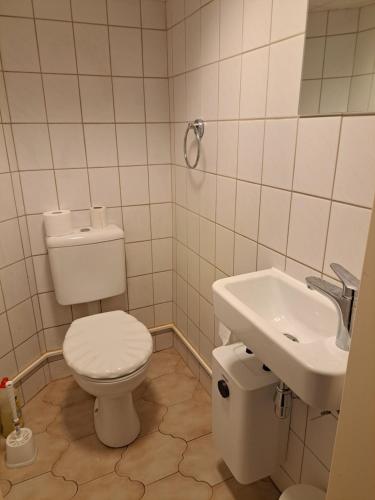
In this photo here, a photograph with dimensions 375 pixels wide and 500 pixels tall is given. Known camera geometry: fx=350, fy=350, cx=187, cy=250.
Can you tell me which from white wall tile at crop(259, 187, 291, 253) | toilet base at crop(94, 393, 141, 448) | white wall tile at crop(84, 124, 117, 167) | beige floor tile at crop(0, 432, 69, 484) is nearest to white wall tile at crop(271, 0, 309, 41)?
white wall tile at crop(259, 187, 291, 253)

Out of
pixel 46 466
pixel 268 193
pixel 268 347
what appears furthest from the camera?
pixel 46 466

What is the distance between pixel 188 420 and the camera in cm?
175

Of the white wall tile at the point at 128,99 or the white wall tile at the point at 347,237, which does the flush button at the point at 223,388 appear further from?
the white wall tile at the point at 128,99

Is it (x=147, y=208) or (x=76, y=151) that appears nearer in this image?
(x=76, y=151)

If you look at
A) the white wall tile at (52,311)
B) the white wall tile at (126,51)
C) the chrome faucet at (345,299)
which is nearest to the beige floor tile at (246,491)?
the chrome faucet at (345,299)

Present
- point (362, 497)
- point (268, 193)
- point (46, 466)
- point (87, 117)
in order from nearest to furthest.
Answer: point (362, 497), point (268, 193), point (46, 466), point (87, 117)

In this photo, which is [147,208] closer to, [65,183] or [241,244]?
[65,183]

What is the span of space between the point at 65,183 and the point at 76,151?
6.9 inches

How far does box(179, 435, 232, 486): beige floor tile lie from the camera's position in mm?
1467

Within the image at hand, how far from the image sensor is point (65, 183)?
1833 millimetres

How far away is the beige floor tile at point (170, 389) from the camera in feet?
6.23

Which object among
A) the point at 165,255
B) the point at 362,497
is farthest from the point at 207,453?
the point at 362,497

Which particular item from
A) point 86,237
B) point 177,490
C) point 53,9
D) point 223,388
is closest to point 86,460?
point 177,490

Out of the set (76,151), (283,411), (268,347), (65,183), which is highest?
(76,151)
